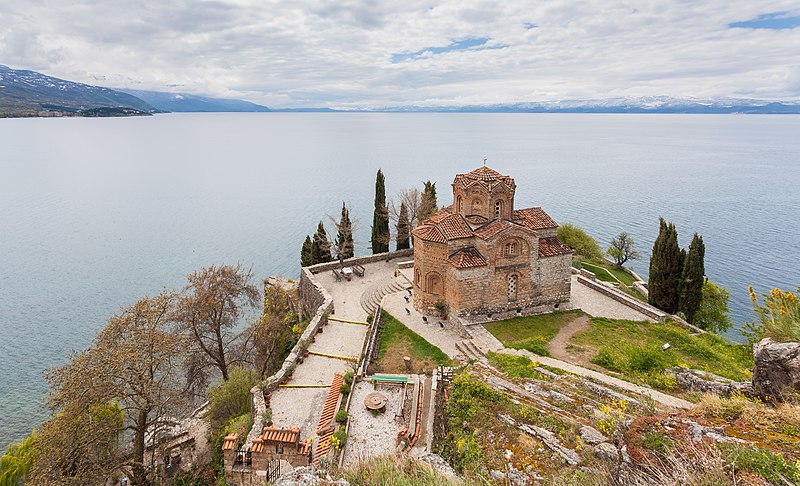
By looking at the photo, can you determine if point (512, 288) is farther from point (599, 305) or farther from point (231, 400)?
point (231, 400)

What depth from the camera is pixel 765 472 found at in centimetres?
594

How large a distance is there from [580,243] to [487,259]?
2323cm

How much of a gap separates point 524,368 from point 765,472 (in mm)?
10301

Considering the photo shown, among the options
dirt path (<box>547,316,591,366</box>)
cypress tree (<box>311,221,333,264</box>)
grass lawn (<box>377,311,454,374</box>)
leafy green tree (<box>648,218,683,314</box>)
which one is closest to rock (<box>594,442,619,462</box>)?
grass lawn (<box>377,311,454,374</box>)

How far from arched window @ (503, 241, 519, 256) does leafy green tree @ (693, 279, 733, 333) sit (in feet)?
48.0

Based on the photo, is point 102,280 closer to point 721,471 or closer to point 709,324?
point 721,471

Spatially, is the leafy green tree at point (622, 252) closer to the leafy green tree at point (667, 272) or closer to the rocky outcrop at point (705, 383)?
the leafy green tree at point (667, 272)

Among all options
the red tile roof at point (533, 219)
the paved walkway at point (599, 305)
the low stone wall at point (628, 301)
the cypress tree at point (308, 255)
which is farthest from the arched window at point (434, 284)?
the cypress tree at point (308, 255)

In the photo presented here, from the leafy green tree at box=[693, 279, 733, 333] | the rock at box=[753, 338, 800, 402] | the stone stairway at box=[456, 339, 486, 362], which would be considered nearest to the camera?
the rock at box=[753, 338, 800, 402]

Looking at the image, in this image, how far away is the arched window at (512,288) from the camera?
24.1 meters

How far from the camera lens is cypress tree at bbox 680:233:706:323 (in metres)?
26.9

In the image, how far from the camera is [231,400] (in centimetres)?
1944

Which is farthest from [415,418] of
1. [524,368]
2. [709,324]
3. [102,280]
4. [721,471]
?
[102,280]

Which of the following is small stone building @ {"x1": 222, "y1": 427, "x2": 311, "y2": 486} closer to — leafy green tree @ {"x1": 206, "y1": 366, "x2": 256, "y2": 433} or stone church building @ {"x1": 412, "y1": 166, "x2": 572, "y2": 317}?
leafy green tree @ {"x1": 206, "y1": 366, "x2": 256, "y2": 433}
